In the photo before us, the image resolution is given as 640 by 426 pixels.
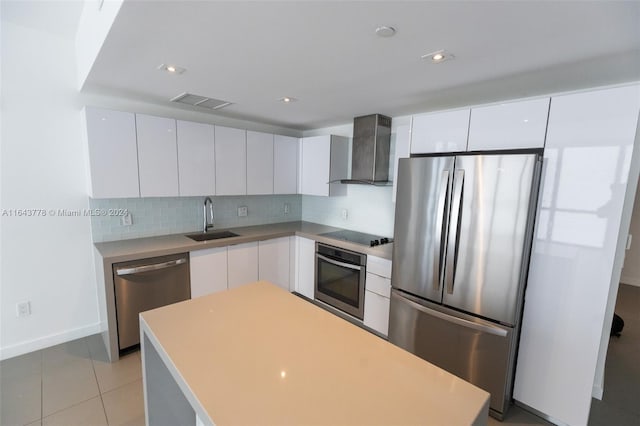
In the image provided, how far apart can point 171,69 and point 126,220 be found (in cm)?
169

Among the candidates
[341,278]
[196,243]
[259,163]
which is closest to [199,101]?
[259,163]

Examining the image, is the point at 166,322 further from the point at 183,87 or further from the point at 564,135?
the point at 564,135

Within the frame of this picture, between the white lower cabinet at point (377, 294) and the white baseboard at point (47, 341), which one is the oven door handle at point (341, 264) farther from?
the white baseboard at point (47, 341)

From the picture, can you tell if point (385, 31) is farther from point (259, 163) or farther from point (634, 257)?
point (634, 257)

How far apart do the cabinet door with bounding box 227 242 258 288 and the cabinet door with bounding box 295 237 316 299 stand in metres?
0.58

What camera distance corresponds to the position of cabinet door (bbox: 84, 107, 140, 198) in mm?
2340

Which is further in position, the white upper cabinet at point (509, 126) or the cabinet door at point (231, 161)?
the cabinet door at point (231, 161)

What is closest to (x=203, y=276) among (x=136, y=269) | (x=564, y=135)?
(x=136, y=269)

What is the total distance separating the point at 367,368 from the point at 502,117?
183 centimetres

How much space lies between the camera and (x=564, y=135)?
1.69m

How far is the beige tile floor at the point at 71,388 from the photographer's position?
1848 mm

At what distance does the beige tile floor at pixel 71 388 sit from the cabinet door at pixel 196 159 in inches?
63.5

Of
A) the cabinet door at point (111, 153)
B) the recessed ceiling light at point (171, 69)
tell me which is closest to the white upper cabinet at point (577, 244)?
the recessed ceiling light at point (171, 69)

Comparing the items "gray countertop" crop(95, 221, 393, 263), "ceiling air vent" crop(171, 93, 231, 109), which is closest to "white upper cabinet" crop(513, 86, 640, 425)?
"gray countertop" crop(95, 221, 393, 263)
